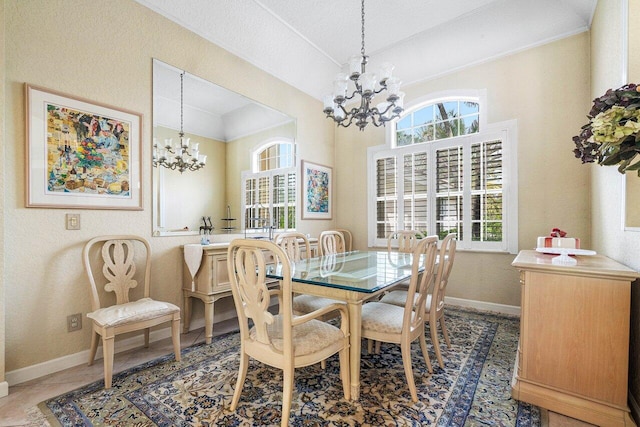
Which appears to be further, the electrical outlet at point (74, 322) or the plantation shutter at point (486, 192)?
the plantation shutter at point (486, 192)

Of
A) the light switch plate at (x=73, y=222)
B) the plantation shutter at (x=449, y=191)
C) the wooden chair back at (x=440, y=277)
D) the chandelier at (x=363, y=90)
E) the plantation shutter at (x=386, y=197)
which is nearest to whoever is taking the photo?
the wooden chair back at (x=440, y=277)

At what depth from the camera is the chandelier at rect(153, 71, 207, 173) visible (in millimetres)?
2777

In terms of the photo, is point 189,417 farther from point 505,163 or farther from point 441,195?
point 505,163

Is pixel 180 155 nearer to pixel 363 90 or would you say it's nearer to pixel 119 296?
pixel 119 296

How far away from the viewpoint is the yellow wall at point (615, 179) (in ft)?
5.39

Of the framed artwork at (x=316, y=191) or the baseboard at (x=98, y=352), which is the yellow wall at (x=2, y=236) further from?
the framed artwork at (x=316, y=191)

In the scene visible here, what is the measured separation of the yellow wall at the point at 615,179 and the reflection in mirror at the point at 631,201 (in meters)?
0.02

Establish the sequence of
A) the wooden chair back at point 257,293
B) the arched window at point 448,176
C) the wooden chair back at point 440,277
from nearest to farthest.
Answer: the wooden chair back at point 257,293, the wooden chair back at point 440,277, the arched window at point 448,176

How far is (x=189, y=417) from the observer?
5.24 feet

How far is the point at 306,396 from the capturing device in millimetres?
1772

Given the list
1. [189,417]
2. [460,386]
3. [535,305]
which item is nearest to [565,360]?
[535,305]

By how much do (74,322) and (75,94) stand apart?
179 centimetres

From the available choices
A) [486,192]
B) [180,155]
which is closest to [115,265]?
[180,155]

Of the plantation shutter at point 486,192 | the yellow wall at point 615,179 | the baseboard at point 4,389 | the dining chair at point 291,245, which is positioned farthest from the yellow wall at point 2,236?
the plantation shutter at point 486,192
